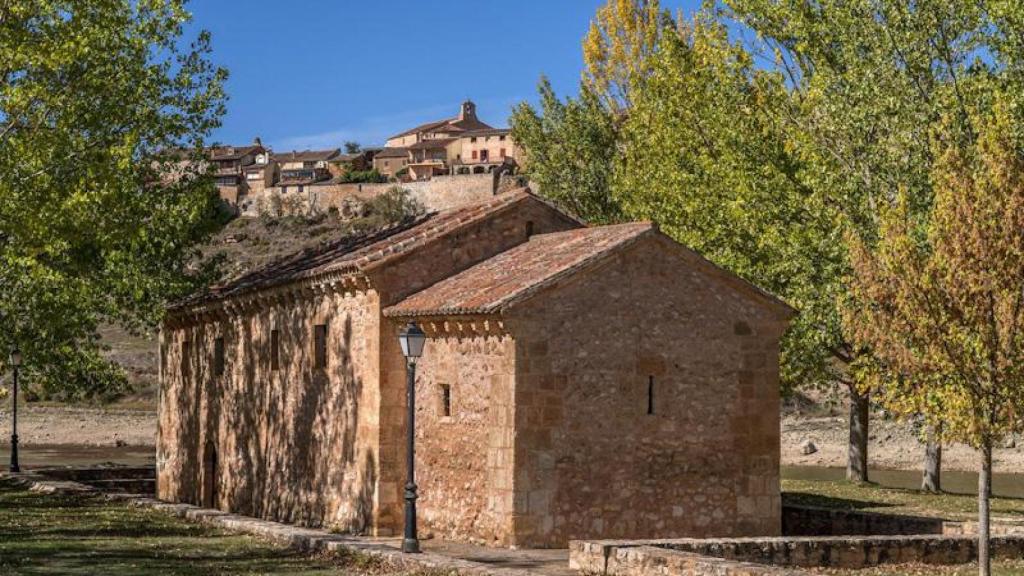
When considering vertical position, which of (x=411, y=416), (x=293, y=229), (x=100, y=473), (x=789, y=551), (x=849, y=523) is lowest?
(x=100, y=473)

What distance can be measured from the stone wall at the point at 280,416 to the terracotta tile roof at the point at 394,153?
12547cm

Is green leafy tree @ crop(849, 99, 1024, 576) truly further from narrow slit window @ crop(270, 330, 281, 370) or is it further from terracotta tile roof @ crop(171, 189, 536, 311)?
narrow slit window @ crop(270, 330, 281, 370)

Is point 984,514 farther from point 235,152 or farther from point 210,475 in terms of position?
point 235,152

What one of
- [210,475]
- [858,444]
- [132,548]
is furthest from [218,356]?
[858,444]

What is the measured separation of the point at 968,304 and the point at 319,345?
1332 cm

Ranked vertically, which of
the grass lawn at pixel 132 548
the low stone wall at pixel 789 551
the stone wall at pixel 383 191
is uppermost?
the stone wall at pixel 383 191

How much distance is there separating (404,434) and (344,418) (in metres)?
1.68

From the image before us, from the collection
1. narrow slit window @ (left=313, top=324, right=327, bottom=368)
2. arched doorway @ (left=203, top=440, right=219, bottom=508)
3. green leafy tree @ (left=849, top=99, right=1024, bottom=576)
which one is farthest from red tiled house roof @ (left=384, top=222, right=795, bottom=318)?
arched doorway @ (left=203, top=440, right=219, bottom=508)

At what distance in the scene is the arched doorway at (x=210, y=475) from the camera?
3375 cm

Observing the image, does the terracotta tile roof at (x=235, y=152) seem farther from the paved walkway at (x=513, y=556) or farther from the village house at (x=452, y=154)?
the paved walkway at (x=513, y=556)

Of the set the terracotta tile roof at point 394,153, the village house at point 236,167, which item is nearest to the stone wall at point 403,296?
the village house at point 236,167

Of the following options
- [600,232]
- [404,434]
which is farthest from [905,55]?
[404,434]

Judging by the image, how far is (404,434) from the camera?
25.0 meters

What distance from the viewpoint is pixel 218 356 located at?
33250 millimetres
